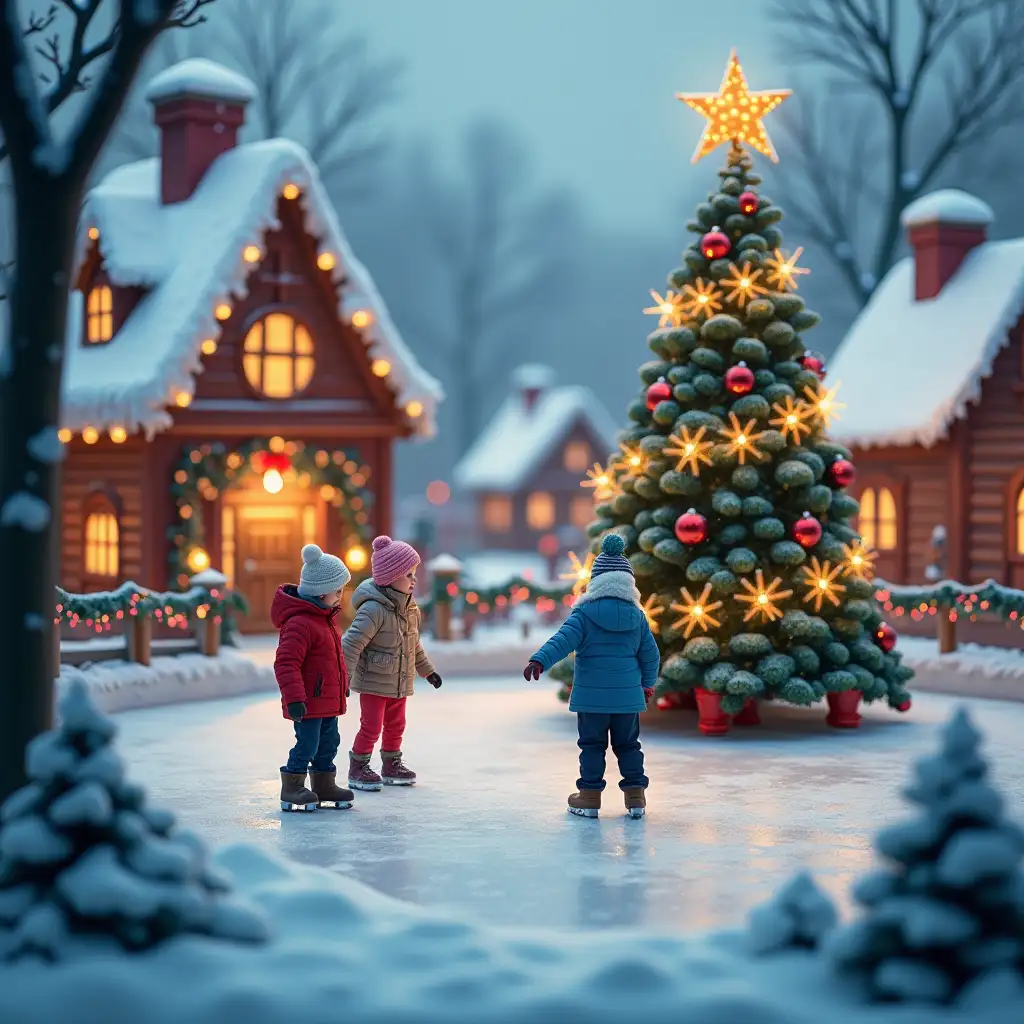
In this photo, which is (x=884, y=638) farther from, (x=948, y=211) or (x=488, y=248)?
(x=488, y=248)

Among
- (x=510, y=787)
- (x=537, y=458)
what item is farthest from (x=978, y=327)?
(x=537, y=458)

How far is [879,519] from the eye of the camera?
2348 centimetres

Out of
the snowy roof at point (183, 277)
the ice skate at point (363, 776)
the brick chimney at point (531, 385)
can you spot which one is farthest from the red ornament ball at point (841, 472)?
the brick chimney at point (531, 385)

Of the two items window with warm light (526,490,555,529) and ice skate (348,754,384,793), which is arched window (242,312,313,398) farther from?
window with warm light (526,490,555,529)

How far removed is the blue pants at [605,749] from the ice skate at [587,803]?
0.03m

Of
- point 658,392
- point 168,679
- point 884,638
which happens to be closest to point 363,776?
point 658,392

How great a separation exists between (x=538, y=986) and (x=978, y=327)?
1731cm

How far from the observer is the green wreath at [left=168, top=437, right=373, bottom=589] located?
65.8ft

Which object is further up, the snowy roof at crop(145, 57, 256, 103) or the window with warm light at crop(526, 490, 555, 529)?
the snowy roof at crop(145, 57, 256, 103)

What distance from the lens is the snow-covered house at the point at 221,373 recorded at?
64.5 ft

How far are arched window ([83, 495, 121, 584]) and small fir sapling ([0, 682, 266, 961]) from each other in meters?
14.1

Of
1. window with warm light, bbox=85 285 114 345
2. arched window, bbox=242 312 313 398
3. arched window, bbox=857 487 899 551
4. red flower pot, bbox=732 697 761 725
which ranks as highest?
window with warm light, bbox=85 285 114 345

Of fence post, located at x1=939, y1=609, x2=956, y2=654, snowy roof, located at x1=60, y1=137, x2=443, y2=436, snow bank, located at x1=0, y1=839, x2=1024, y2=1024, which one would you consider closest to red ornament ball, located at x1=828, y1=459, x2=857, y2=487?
fence post, located at x1=939, y1=609, x2=956, y2=654

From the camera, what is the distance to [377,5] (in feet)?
285
